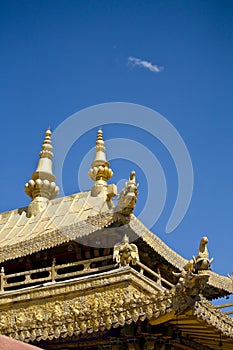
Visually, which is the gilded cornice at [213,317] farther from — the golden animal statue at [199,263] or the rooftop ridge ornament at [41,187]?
the rooftop ridge ornament at [41,187]

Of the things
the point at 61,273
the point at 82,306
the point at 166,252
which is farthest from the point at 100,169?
the point at 82,306

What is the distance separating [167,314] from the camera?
40.4ft

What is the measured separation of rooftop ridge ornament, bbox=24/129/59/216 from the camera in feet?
63.5

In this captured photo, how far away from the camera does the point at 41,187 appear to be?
786 inches

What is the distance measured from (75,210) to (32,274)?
2622 millimetres

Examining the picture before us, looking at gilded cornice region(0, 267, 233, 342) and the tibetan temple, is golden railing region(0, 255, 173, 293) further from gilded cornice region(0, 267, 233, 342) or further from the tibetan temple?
Answer: gilded cornice region(0, 267, 233, 342)

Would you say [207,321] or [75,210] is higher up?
[75,210]

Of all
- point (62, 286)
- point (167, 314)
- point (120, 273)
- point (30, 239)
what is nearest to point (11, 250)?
point (30, 239)

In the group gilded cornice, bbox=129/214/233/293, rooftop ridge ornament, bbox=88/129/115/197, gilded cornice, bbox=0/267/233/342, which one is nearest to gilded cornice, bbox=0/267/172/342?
gilded cornice, bbox=0/267/233/342

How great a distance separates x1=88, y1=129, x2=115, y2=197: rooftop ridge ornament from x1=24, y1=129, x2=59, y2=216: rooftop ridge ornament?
4.37ft

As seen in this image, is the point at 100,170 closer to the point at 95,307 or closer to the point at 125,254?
the point at 125,254

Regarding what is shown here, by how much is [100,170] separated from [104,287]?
520 cm

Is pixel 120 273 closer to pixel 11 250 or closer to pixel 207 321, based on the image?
pixel 207 321

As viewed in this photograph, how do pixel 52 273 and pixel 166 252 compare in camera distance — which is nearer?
pixel 52 273
